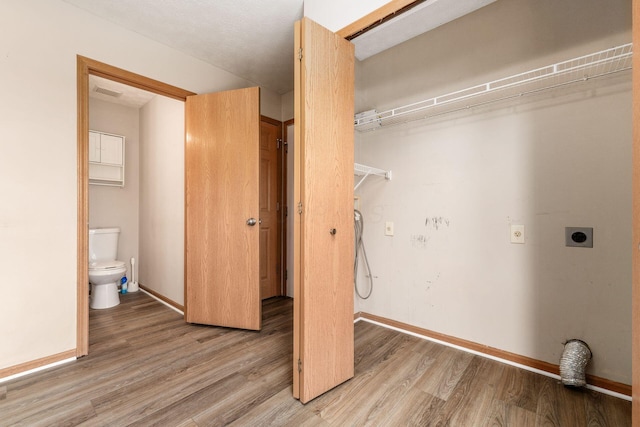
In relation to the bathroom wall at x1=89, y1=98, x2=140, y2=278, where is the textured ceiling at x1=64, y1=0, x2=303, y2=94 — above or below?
above

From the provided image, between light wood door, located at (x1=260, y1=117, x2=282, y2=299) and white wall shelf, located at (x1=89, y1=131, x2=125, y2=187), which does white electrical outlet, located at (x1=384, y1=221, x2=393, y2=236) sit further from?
white wall shelf, located at (x1=89, y1=131, x2=125, y2=187)

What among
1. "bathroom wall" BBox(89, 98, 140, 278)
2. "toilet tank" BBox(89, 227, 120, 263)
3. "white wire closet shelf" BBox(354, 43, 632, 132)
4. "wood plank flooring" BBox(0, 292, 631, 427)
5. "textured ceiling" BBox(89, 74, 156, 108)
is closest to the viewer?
"wood plank flooring" BBox(0, 292, 631, 427)

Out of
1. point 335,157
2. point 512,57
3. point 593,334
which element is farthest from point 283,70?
point 593,334

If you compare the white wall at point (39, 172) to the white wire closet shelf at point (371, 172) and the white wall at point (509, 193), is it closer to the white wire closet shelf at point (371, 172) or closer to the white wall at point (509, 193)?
the white wire closet shelf at point (371, 172)

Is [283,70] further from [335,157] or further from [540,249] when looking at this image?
[540,249]

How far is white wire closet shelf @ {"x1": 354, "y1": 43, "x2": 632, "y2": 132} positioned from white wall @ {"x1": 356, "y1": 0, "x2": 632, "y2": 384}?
Result: 0.06m

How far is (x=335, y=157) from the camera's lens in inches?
64.0

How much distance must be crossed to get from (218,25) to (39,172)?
5.17 feet

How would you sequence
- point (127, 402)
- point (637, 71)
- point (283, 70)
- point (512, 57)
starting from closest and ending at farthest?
1. point (637, 71)
2. point (127, 402)
3. point (512, 57)
4. point (283, 70)

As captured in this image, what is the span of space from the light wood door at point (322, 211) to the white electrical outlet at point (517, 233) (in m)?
1.06

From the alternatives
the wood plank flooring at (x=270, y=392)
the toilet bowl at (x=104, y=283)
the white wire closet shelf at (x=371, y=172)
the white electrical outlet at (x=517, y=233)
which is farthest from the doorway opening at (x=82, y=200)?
the white electrical outlet at (x=517, y=233)

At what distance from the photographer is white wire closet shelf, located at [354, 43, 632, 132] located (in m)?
1.50

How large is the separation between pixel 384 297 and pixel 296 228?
136 centimetres

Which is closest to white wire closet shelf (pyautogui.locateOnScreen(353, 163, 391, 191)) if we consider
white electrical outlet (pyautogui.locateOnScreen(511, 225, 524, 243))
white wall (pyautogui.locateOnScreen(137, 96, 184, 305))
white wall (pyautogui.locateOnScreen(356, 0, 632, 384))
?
white wall (pyautogui.locateOnScreen(356, 0, 632, 384))
